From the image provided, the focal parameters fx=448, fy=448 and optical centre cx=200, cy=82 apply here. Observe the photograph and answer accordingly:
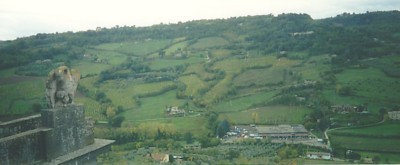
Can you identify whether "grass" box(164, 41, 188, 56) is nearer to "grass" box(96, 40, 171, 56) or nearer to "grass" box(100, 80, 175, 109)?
"grass" box(96, 40, 171, 56)

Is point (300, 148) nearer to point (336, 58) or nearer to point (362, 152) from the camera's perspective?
point (362, 152)

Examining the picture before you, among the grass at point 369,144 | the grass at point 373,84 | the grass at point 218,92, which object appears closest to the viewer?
the grass at point 369,144

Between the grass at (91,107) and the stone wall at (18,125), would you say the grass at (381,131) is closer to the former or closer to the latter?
the grass at (91,107)

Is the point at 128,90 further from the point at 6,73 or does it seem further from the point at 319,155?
the point at 319,155

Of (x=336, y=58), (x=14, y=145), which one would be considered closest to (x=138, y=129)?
(x=336, y=58)

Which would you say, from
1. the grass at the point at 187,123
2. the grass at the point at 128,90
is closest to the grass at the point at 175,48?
the grass at the point at 128,90

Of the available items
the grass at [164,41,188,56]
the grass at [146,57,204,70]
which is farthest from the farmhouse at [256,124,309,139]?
the grass at [164,41,188,56]

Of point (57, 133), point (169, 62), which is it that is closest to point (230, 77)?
point (169, 62)

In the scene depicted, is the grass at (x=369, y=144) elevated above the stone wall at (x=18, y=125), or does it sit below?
below
